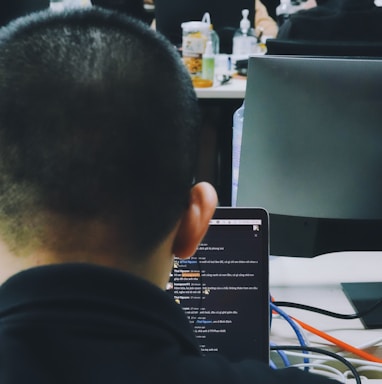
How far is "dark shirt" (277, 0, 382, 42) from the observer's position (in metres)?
2.27

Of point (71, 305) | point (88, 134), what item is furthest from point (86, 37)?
point (71, 305)

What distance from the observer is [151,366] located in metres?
0.47

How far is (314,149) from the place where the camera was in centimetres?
103

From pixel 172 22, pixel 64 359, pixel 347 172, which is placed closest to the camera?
pixel 64 359

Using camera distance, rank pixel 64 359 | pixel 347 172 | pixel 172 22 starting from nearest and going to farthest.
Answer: pixel 64 359 → pixel 347 172 → pixel 172 22

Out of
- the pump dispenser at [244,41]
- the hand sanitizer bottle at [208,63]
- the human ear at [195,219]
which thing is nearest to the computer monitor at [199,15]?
the pump dispenser at [244,41]

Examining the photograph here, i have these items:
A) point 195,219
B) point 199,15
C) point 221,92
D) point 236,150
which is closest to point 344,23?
point 221,92

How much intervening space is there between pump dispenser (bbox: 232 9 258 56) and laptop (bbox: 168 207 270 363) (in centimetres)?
202

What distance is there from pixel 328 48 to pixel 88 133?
50.7 inches

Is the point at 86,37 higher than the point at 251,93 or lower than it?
higher

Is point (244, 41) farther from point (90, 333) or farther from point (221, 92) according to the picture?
point (90, 333)

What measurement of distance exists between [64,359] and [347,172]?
27.6 inches

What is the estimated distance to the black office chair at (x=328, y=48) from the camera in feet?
5.22

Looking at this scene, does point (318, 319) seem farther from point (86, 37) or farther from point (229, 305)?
point (86, 37)
